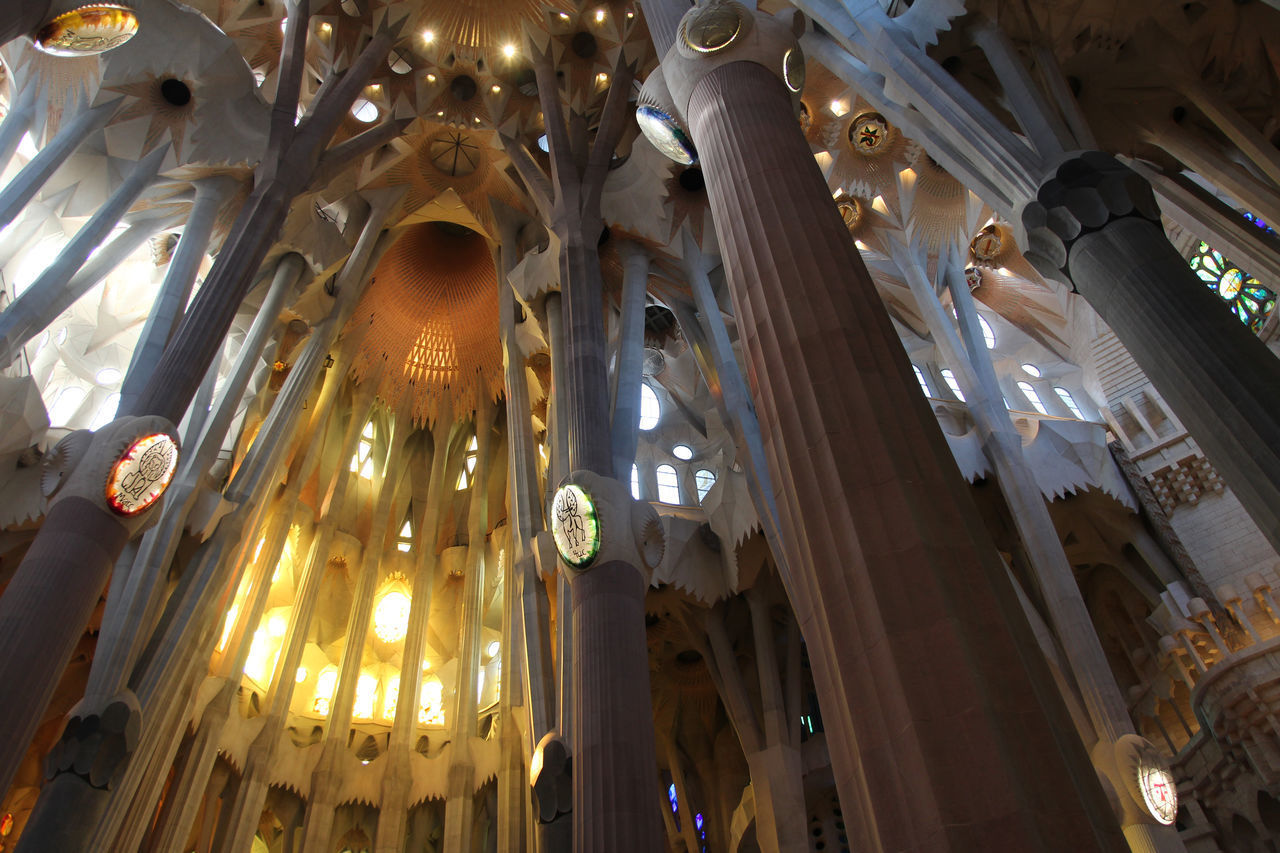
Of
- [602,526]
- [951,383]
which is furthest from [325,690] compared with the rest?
[951,383]

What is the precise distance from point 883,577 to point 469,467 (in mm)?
18674

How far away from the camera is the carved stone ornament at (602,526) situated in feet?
28.0

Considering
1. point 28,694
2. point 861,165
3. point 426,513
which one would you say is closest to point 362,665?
point 426,513

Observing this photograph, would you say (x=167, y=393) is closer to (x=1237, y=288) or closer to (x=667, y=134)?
(x=667, y=134)

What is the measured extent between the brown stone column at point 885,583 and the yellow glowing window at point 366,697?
1569 cm

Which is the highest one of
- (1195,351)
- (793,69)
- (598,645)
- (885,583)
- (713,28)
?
(713,28)

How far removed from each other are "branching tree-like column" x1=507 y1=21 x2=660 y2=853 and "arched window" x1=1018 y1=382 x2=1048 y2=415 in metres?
9.68

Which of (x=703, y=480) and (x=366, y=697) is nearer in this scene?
(x=703, y=480)

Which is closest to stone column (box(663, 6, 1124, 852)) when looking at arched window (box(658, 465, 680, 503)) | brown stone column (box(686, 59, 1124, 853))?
brown stone column (box(686, 59, 1124, 853))

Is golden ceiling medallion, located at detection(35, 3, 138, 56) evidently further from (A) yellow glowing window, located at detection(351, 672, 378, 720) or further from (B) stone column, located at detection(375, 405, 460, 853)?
(A) yellow glowing window, located at detection(351, 672, 378, 720)

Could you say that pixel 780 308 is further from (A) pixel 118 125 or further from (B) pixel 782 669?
(B) pixel 782 669

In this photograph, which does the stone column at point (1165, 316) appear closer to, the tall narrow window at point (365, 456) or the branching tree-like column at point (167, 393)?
the branching tree-like column at point (167, 393)

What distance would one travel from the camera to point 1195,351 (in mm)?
6004

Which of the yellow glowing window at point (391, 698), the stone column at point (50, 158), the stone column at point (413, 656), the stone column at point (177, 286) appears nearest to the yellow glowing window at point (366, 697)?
the yellow glowing window at point (391, 698)
